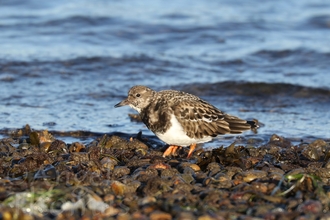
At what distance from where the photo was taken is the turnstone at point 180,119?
501cm

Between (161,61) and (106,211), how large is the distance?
669cm

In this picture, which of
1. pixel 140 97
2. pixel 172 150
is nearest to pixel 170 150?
pixel 172 150

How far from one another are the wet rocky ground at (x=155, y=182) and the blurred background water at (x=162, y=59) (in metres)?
1.21

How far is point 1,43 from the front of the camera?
34.7 ft

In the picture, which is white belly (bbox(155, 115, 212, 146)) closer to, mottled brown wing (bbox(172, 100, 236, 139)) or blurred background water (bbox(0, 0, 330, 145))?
mottled brown wing (bbox(172, 100, 236, 139))

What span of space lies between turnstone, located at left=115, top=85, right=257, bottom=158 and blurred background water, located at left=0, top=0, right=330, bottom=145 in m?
1.21

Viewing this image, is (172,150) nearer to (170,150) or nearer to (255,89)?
(170,150)

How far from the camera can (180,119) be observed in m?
5.03

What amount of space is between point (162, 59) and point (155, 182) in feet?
20.6

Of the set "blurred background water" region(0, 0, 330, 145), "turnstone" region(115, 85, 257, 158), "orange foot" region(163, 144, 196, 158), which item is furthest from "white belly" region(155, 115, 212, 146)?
"blurred background water" region(0, 0, 330, 145)

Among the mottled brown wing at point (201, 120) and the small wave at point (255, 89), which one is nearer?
the mottled brown wing at point (201, 120)

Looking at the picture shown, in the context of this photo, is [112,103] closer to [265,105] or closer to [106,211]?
[265,105]

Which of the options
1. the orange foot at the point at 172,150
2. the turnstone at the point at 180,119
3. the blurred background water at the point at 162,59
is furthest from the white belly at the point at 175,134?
the blurred background water at the point at 162,59

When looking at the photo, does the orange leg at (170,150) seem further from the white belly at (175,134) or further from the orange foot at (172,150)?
the white belly at (175,134)
